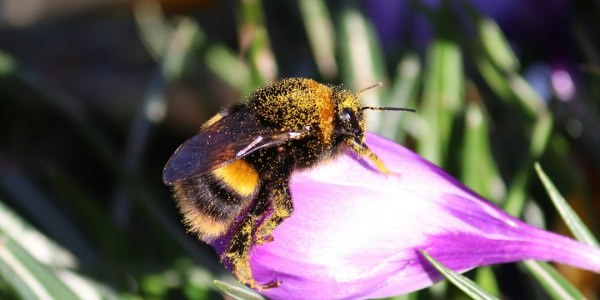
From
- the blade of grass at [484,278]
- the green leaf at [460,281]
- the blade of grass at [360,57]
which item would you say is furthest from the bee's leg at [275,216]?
the blade of grass at [360,57]

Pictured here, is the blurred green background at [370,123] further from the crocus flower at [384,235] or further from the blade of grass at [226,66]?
the crocus flower at [384,235]

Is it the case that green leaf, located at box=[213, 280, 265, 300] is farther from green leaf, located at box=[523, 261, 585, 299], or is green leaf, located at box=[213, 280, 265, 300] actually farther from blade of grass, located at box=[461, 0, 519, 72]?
blade of grass, located at box=[461, 0, 519, 72]

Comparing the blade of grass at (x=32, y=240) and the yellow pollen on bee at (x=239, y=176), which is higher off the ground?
the blade of grass at (x=32, y=240)

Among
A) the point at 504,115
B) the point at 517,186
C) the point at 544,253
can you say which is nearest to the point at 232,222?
the point at 544,253

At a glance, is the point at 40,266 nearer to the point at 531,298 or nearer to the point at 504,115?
the point at 531,298

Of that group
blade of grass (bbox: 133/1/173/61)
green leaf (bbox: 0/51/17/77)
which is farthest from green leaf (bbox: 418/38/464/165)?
green leaf (bbox: 0/51/17/77)
